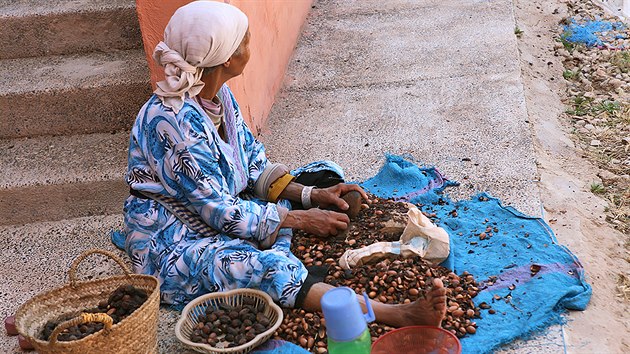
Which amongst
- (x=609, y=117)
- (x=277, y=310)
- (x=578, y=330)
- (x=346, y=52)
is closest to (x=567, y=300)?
(x=578, y=330)

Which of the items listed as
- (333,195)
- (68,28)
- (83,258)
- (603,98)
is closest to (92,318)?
(83,258)

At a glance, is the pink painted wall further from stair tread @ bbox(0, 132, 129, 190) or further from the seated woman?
the seated woman

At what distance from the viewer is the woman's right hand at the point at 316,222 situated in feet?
11.6

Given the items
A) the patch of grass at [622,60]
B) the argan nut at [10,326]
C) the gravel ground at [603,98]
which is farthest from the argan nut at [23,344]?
the patch of grass at [622,60]

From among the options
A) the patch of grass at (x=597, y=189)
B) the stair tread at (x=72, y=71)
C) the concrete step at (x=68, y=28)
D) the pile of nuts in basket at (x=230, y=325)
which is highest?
the concrete step at (x=68, y=28)

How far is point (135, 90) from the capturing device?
4578 mm

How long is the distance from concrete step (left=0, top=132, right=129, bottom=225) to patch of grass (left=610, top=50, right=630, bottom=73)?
391 centimetres

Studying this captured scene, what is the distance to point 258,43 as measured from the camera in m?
5.24

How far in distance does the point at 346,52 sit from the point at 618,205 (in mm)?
2673

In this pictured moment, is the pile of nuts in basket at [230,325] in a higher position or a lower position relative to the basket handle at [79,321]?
lower

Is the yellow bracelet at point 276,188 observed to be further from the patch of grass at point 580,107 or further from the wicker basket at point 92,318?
the patch of grass at point 580,107

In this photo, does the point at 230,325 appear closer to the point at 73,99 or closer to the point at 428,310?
the point at 428,310

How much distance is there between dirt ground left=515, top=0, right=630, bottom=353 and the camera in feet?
10.3

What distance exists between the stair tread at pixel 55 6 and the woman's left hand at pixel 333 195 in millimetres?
2023
